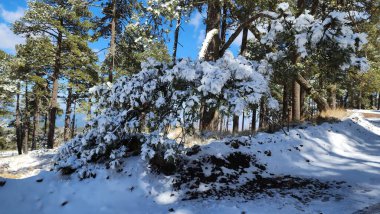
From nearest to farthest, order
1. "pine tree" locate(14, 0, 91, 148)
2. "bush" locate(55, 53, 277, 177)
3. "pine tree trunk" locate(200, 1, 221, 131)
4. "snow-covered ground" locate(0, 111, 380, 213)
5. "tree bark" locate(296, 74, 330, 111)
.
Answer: "snow-covered ground" locate(0, 111, 380, 213) < "bush" locate(55, 53, 277, 177) < "pine tree trunk" locate(200, 1, 221, 131) < "tree bark" locate(296, 74, 330, 111) < "pine tree" locate(14, 0, 91, 148)

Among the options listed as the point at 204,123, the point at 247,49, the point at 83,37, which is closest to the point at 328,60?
the point at 204,123

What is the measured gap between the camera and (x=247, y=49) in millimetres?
17172

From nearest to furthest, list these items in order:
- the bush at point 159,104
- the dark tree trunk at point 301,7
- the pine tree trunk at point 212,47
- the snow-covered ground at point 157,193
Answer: the snow-covered ground at point 157,193, the bush at point 159,104, the dark tree trunk at point 301,7, the pine tree trunk at point 212,47

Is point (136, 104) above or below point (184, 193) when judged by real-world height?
above

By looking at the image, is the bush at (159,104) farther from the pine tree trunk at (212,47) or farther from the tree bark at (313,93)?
the tree bark at (313,93)

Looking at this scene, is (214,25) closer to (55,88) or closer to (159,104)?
(159,104)

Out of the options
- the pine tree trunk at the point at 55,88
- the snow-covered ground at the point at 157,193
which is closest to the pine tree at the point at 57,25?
the pine tree trunk at the point at 55,88

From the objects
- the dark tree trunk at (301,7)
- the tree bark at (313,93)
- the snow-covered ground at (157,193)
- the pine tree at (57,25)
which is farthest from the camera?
the pine tree at (57,25)

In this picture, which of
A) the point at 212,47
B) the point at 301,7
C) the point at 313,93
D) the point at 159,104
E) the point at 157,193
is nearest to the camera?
the point at 157,193

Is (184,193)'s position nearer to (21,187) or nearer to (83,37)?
(21,187)

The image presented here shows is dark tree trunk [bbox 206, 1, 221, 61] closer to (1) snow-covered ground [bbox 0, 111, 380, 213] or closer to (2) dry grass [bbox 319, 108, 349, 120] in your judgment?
(1) snow-covered ground [bbox 0, 111, 380, 213]

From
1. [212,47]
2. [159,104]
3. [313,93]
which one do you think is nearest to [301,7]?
[313,93]

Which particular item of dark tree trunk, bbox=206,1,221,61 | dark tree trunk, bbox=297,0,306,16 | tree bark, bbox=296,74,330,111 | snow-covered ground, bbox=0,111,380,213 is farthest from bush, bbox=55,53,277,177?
tree bark, bbox=296,74,330,111

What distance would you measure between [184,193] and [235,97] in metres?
2.07
